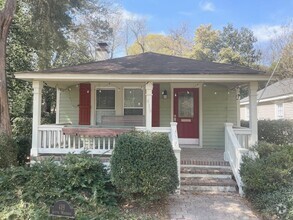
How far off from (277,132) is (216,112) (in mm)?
3938

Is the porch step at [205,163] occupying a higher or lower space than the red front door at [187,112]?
lower

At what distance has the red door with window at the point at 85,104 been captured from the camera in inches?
406

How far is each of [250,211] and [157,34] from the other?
30.6m

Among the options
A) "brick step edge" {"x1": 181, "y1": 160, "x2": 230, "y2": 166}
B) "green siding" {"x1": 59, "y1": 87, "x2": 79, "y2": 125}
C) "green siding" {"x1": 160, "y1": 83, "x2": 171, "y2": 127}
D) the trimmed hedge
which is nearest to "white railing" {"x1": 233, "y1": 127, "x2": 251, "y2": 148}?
"brick step edge" {"x1": 181, "y1": 160, "x2": 230, "y2": 166}

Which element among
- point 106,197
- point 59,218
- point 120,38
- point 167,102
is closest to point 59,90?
point 167,102

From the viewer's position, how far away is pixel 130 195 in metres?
5.61

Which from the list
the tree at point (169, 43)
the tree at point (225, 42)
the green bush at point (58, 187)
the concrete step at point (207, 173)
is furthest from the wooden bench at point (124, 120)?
the tree at point (169, 43)

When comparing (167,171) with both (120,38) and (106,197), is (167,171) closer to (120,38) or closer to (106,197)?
(106,197)

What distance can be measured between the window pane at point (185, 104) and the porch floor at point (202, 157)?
1253 mm

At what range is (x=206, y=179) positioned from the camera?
7012 millimetres

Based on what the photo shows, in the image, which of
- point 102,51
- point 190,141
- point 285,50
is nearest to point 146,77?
point 190,141

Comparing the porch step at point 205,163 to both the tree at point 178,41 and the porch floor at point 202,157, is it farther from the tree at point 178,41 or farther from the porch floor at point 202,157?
the tree at point 178,41

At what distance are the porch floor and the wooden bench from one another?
73.5 inches

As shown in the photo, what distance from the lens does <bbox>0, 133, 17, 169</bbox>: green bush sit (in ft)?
24.3
